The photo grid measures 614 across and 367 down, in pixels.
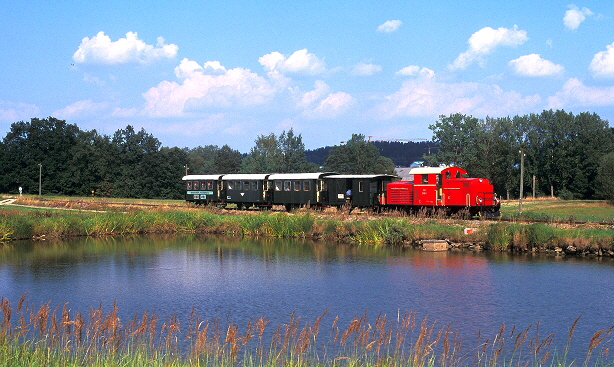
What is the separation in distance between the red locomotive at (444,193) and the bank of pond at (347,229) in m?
2.21

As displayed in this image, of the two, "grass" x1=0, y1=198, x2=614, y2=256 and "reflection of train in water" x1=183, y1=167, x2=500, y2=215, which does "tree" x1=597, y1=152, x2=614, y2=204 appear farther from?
"reflection of train in water" x1=183, y1=167, x2=500, y2=215

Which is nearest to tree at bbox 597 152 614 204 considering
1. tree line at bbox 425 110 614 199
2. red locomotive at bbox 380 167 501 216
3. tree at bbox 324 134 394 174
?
tree line at bbox 425 110 614 199

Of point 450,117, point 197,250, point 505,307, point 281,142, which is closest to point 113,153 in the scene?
point 281,142

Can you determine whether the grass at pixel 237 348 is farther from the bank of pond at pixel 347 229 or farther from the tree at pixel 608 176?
the tree at pixel 608 176

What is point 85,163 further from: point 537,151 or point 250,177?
point 537,151

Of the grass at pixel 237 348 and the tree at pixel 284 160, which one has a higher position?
the tree at pixel 284 160

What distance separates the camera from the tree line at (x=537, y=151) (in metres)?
100

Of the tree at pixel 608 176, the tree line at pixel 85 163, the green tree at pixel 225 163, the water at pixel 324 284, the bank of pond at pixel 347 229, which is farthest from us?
the green tree at pixel 225 163

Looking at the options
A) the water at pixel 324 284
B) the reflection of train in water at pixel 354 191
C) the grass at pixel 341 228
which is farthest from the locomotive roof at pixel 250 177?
the water at pixel 324 284

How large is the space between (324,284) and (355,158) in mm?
95853

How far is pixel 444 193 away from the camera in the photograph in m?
47.7

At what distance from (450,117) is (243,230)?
2644 inches

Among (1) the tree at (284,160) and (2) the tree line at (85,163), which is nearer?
(2) the tree line at (85,163)

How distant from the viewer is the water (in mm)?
21141
